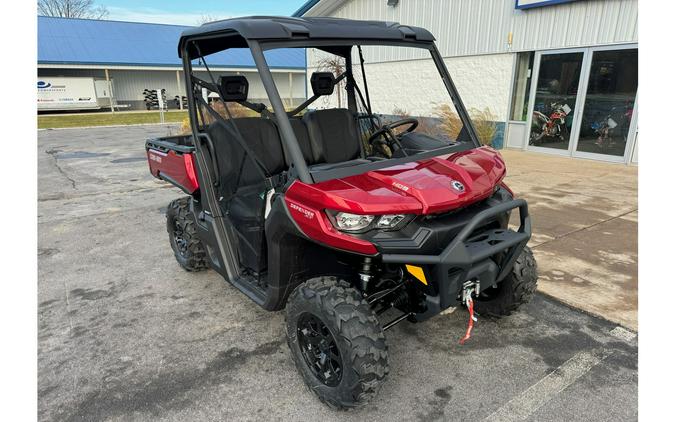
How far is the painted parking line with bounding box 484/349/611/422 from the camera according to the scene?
89.4 inches

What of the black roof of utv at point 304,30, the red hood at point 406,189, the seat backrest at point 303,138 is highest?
the black roof of utv at point 304,30

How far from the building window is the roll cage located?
8.03 m

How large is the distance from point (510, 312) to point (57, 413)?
2782 mm

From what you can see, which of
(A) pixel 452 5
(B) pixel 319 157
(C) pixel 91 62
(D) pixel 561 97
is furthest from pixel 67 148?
(C) pixel 91 62

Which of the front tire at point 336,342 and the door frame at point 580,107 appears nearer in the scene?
the front tire at point 336,342

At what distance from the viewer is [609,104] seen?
337 inches

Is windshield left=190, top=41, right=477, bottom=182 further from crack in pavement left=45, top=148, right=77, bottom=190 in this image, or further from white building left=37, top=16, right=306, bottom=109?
white building left=37, top=16, right=306, bottom=109

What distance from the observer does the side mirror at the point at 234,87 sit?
9.28 feet

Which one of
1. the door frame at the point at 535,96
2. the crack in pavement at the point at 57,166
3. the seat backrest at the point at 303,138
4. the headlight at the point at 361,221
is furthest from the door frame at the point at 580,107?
the crack in pavement at the point at 57,166

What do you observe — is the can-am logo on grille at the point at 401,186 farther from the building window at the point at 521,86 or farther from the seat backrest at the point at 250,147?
the building window at the point at 521,86

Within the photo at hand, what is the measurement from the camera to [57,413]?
2.33m

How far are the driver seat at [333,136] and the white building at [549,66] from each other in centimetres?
465

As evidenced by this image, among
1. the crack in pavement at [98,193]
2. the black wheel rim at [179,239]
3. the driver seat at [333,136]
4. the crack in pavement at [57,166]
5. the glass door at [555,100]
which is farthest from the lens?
the glass door at [555,100]

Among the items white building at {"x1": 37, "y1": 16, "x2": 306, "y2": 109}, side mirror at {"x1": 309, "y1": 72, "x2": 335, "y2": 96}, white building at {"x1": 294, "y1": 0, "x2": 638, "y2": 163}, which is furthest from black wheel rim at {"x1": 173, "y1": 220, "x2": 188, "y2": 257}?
white building at {"x1": 37, "y1": 16, "x2": 306, "y2": 109}
